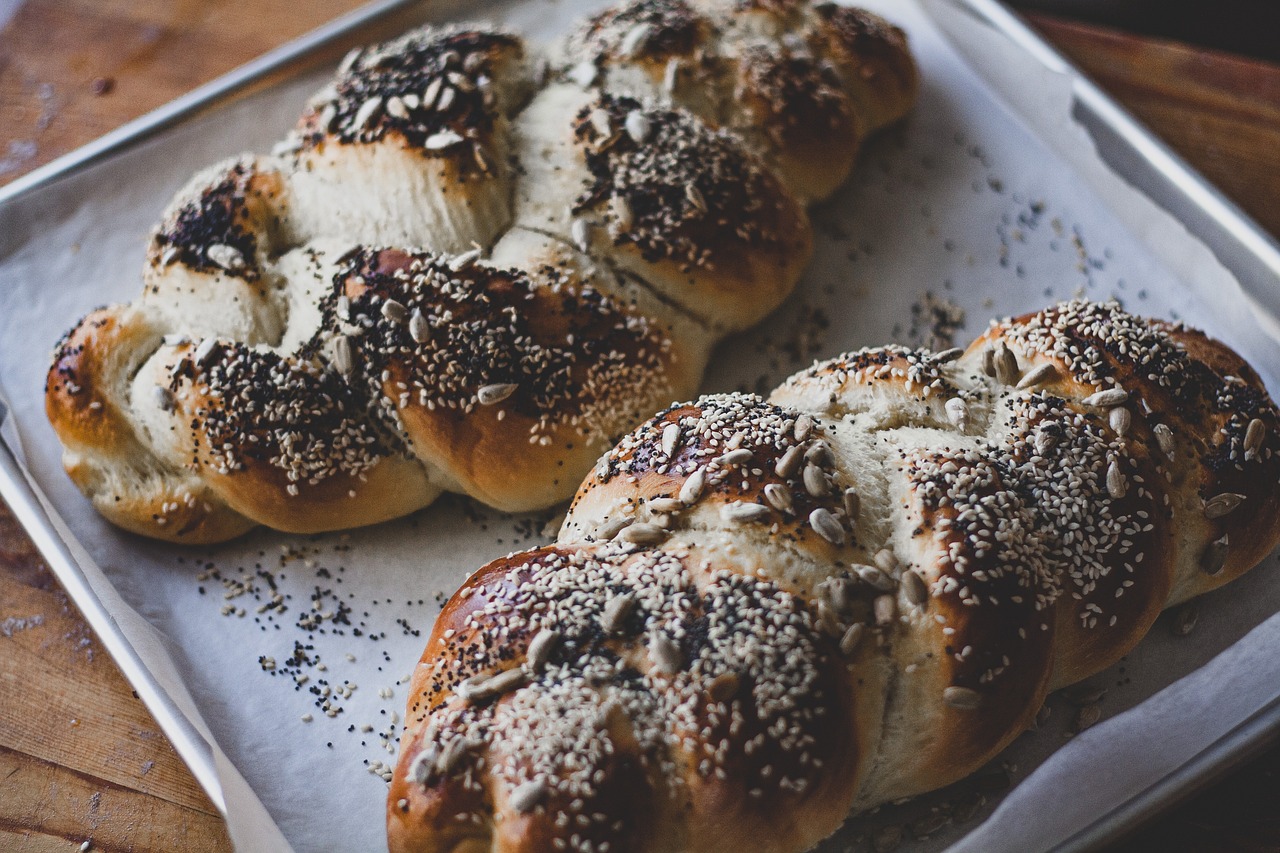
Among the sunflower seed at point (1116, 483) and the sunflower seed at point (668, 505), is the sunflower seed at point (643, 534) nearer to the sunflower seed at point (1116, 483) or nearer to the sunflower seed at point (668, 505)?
the sunflower seed at point (668, 505)

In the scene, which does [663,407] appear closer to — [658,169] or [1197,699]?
[658,169]

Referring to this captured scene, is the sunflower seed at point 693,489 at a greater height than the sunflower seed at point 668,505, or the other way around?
the sunflower seed at point 693,489

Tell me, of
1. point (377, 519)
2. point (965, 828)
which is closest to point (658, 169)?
point (377, 519)

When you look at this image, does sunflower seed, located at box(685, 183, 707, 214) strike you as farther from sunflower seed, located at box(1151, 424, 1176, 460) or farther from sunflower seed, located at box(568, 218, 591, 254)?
sunflower seed, located at box(1151, 424, 1176, 460)

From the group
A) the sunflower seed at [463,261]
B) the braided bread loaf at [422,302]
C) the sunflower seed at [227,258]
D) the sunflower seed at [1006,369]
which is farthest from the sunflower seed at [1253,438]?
the sunflower seed at [227,258]

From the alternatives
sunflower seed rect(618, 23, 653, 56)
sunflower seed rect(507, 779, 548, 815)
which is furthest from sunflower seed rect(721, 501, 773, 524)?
sunflower seed rect(618, 23, 653, 56)

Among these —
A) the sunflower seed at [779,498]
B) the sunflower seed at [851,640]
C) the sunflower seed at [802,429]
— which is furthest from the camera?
the sunflower seed at [802,429]
